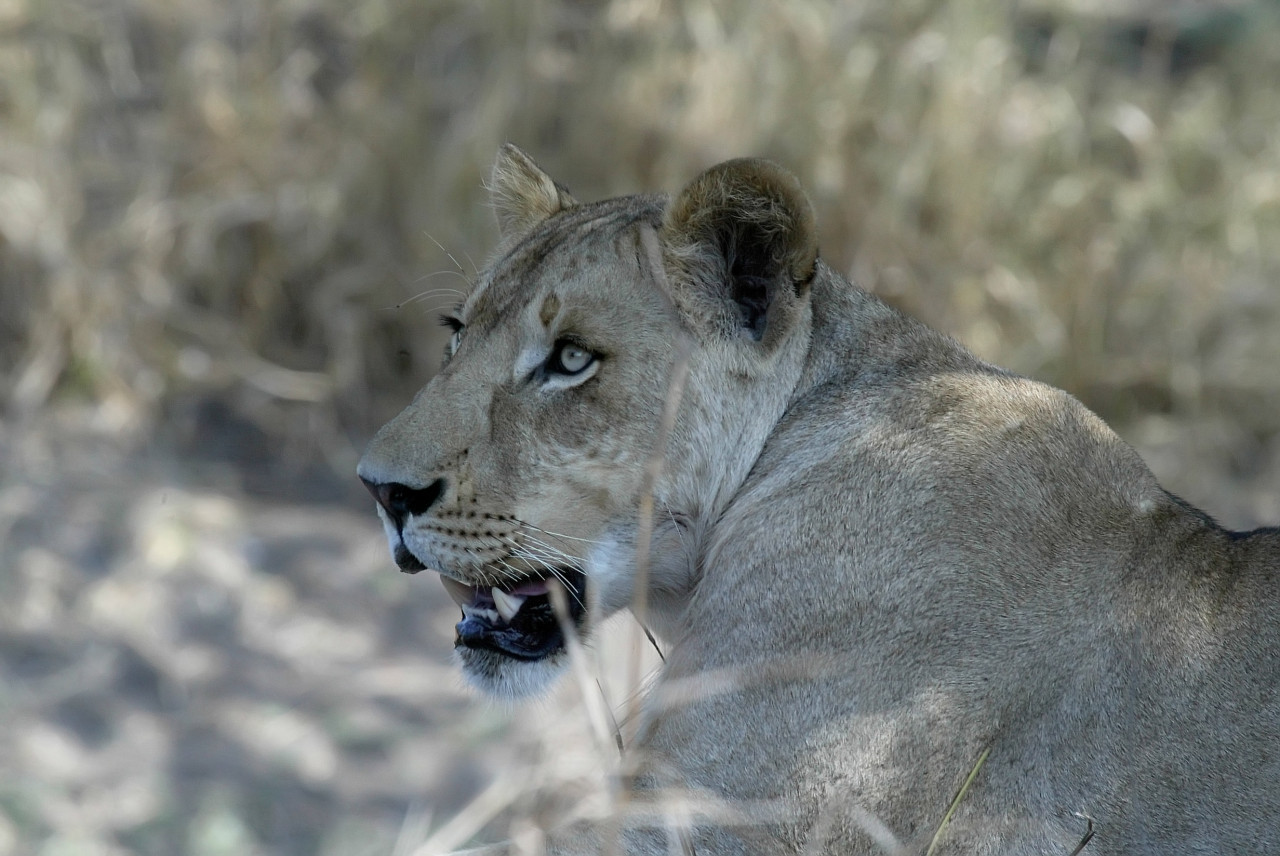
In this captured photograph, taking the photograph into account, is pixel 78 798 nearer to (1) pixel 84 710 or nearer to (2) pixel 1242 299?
(1) pixel 84 710

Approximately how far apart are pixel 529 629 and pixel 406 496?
13.3 inches

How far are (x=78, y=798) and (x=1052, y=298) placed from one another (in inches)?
166

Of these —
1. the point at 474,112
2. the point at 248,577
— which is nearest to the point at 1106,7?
the point at 474,112

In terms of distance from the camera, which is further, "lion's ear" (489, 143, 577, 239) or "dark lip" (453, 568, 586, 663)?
"lion's ear" (489, 143, 577, 239)

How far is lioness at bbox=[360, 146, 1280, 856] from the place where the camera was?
224 centimetres

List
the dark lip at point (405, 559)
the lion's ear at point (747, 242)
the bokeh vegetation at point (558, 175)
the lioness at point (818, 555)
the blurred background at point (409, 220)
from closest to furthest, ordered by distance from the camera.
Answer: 1. the lioness at point (818, 555)
2. the lion's ear at point (747, 242)
3. the dark lip at point (405, 559)
4. the blurred background at point (409, 220)
5. the bokeh vegetation at point (558, 175)

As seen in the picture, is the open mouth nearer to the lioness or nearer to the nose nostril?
the lioness

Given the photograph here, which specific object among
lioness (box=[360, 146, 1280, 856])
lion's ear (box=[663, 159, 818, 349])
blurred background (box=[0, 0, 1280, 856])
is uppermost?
lion's ear (box=[663, 159, 818, 349])

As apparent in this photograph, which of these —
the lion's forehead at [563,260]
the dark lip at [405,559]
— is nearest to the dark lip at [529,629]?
the dark lip at [405,559]

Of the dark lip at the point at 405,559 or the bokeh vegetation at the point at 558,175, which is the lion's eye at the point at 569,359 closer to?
the dark lip at the point at 405,559

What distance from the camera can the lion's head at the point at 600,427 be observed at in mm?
2516

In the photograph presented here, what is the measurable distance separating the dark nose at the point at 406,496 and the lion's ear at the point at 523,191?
781 mm

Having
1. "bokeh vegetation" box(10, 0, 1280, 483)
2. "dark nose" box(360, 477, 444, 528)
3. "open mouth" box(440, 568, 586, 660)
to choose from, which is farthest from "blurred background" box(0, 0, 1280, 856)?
"dark nose" box(360, 477, 444, 528)

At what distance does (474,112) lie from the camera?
20.8 feet
